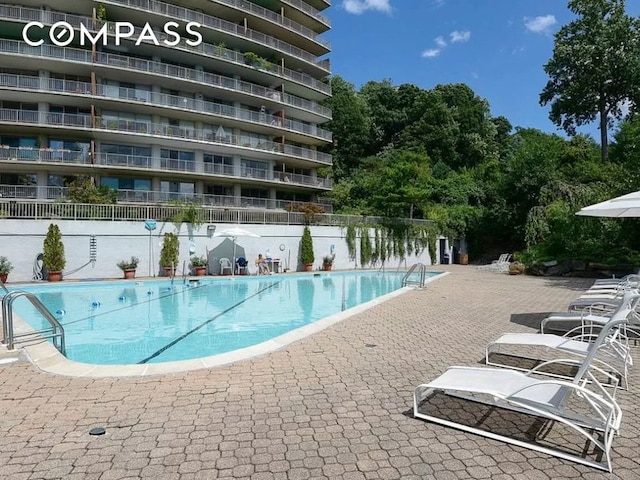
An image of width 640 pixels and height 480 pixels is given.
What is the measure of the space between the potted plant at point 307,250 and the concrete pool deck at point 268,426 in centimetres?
1718

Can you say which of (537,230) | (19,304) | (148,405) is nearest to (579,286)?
(537,230)

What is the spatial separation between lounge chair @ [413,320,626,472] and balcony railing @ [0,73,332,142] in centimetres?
2804

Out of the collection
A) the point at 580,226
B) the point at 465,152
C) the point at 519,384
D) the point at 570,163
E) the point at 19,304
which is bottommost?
the point at 19,304

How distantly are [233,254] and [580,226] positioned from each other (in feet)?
55.0

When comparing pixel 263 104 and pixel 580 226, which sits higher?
pixel 263 104

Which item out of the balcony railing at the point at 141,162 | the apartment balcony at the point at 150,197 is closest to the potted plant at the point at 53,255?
the apartment balcony at the point at 150,197

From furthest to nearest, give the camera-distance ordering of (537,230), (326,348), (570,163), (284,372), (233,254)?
1. (570,163)
2. (537,230)
3. (233,254)
4. (326,348)
5. (284,372)

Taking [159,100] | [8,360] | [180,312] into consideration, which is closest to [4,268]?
[180,312]

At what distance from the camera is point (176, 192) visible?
28828 mm

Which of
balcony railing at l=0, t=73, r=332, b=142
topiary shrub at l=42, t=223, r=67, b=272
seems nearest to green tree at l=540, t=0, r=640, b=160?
balcony railing at l=0, t=73, r=332, b=142

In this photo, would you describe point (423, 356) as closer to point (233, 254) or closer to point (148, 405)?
point (148, 405)

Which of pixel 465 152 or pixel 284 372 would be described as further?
pixel 465 152

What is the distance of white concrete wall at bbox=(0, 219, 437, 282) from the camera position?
1703 centimetres

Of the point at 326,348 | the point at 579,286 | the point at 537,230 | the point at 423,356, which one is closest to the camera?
the point at 423,356
